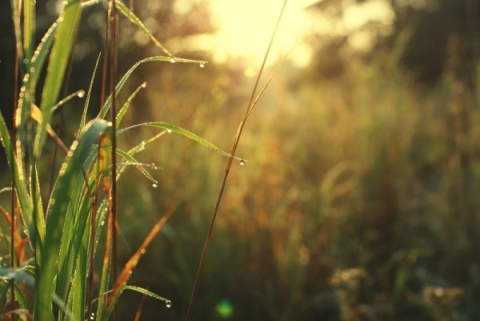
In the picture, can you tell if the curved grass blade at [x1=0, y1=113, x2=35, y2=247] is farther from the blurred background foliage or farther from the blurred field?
the blurred field

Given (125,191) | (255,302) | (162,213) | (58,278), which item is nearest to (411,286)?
(255,302)

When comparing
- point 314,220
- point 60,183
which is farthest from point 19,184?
point 314,220

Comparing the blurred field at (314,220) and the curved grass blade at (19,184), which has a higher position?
the curved grass blade at (19,184)

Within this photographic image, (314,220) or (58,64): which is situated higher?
(58,64)

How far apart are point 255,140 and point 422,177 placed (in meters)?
1.60

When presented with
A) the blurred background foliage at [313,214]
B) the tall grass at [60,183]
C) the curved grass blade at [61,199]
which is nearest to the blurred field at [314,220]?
the blurred background foliage at [313,214]

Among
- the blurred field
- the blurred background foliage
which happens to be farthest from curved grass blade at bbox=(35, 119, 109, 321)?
the blurred field

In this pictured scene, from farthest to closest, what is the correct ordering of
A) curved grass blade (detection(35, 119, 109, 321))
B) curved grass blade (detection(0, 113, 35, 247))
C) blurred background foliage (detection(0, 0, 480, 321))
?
blurred background foliage (detection(0, 0, 480, 321)) < curved grass blade (detection(0, 113, 35, 247)) < curved grass blade (detection(35, 119, 109, 321))

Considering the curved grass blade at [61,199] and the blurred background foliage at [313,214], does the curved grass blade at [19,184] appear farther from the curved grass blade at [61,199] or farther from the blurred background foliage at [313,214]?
the blurred background foliage at [313,214]

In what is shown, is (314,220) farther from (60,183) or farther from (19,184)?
(60,183)

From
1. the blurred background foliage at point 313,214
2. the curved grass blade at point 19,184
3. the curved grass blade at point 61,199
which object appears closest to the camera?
the curved grass blade at point 61,199

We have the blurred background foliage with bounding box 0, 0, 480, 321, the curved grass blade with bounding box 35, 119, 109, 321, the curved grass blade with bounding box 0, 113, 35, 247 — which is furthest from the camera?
the blurred background foliage with bounding box 0, 0, 480, 321

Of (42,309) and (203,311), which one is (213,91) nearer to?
(203,311)

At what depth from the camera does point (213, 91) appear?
2.41 meters
